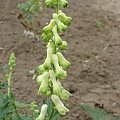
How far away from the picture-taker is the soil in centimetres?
552

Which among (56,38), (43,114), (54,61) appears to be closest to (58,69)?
(54,61)

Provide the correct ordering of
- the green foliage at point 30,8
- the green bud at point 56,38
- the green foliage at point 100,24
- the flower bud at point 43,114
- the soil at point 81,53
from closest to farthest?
the green bud at point 56,38, the flower bud at point 43,114, the soil at point 81,53, the green foliage at point 30,8, the green foliage at point 100,24

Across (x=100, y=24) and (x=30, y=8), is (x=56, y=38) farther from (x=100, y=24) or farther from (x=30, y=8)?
(x=100, y=24)

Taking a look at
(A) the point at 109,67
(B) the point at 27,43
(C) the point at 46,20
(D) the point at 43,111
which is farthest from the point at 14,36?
(D) the point at 43,111

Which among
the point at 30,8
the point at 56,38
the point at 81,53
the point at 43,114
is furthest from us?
the point at 30,8

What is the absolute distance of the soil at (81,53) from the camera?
5.52m

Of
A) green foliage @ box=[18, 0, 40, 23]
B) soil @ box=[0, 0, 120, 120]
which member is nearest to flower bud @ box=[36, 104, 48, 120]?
soil @ box=[0, 0, 120, 120]

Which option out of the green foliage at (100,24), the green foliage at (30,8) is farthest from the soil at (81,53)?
the green foliage at (30,8)

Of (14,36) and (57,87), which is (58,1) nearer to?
(57,87)

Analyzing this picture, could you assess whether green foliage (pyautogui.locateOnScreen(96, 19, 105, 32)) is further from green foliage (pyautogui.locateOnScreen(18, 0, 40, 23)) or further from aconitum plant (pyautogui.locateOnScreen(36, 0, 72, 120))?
aconitum plant (pyautogui.locateOnScreen(36, 0, 72, 120))

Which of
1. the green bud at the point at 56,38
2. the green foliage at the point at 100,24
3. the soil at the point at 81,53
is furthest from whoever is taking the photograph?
the green foliage at the point at 100,24

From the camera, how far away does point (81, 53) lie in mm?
6520

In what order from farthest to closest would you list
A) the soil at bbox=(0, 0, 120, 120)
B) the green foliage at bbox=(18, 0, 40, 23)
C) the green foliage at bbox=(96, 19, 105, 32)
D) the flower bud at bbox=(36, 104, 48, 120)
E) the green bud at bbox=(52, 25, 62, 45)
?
the green foliage at bbox=(96, 19, 105, 32), the green foliage at bbox=(18, 0, 40, 23), the soil at bbox=(0, 0, 120, 120), the flower bud at bbox=(36, 104, 48, 120), the green bud at bbox=(52, 25, 62, 45)

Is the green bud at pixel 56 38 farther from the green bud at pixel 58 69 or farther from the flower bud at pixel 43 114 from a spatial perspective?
the flower bud at pixel 43 114
